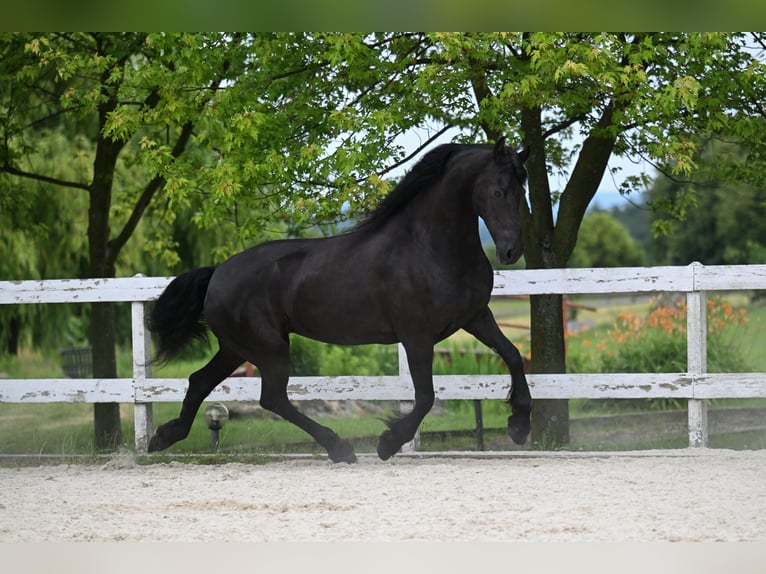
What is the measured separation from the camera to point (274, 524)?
5031 mm

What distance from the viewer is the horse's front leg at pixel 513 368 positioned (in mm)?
6320

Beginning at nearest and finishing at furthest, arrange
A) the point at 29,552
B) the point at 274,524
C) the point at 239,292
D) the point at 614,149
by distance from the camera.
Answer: the point at 29,552, the point at 274,524, the point at 239,292, the point at 614,149

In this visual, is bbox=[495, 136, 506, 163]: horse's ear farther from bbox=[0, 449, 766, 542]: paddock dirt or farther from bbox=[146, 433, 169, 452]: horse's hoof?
bbox=[146, 433, 169, 452]: horse's hoof

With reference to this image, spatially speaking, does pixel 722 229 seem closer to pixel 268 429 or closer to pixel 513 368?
pixel 268 429

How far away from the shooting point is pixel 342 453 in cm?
668

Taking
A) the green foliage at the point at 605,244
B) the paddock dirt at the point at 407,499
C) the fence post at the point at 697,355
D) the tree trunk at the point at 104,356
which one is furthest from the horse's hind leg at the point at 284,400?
the green foliage at the point at 605,244

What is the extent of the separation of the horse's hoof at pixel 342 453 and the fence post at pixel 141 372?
1.67 meters

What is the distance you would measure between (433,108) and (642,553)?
4.47m

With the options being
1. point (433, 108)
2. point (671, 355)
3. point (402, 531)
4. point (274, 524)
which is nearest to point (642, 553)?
point (402, 531)

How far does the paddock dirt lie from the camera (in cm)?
482

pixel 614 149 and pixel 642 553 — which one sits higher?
pixel 614 149

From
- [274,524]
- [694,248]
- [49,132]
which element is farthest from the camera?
[694,248]

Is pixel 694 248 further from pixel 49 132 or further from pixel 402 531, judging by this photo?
pixel 402 531


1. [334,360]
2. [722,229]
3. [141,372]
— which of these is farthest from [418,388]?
[722,229]
